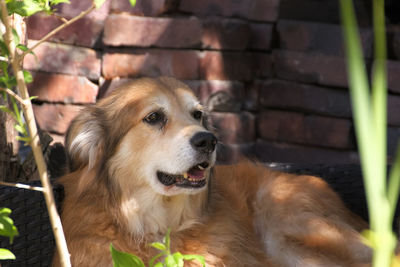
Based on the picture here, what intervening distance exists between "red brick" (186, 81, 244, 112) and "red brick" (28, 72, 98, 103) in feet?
2.32

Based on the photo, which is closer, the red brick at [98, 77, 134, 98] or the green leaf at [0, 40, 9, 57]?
the green leaf at [0, 40, 9, 57]

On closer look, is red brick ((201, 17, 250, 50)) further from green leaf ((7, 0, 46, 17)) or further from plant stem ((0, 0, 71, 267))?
plant stem ((0, 0, 71, 267))

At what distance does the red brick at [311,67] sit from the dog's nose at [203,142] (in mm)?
1876

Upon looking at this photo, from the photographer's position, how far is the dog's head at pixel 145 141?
218cm

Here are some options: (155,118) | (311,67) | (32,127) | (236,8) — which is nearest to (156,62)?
(236,8)

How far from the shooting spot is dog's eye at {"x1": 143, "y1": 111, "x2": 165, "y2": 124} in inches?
90.7

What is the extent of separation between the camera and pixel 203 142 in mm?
2152

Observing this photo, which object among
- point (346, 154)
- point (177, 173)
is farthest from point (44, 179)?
point (346, 154)

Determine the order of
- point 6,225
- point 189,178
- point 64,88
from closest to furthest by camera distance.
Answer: point 6,225
point 189,178
point 64,88

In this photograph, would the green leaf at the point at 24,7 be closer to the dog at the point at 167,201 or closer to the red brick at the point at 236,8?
the dog at the point at 167,201

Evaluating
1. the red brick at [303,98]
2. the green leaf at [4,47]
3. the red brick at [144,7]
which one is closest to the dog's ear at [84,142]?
the green leaf at [4,47]

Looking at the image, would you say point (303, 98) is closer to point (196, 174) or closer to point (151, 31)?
point (151, 31)

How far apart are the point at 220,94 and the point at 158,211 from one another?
1.63 metres

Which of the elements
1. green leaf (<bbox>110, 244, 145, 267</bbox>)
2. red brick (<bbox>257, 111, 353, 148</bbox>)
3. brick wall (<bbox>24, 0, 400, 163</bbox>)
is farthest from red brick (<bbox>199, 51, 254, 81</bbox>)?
green leaf (<bbox>110, 244, 145, 267</bbox>)
